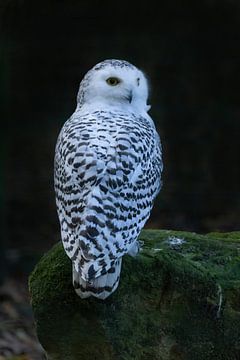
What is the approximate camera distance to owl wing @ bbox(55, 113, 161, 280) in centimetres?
420

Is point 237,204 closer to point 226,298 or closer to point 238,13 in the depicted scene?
point 238,13

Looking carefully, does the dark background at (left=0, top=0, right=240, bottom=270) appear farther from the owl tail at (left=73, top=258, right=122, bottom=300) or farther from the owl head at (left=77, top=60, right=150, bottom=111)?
the owl tail at (left=73, top=258, right=122, bottom=300)

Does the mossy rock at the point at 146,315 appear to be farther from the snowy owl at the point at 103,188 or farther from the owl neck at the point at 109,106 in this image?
the owl neck at the point at 109,106

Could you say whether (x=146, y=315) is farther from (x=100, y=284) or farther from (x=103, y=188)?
(x=103, y=188)

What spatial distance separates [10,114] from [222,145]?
7.71 feet

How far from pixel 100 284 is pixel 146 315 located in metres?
0.48

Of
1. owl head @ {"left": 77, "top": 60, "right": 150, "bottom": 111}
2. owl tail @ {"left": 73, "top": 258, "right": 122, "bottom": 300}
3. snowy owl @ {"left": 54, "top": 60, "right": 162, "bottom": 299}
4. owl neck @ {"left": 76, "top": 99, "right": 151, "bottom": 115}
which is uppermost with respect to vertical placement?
owl head @ {"left": 77, "top": 60, "right": 150, "bottom": 111}

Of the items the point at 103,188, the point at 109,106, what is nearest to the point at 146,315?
the point at 103,188

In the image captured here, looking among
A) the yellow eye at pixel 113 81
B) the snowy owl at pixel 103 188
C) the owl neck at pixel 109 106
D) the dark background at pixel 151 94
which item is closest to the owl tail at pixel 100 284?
the snowy owl at pixel 103 188

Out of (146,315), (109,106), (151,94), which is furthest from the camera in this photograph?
(151,94)

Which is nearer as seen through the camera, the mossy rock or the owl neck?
the mossy rock

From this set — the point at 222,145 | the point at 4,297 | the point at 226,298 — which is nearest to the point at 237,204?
the point at 222,145

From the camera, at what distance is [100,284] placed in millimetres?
4270

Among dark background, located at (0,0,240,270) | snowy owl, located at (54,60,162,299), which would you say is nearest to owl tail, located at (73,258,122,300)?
snowy owl, located at (54,60,162,299)
